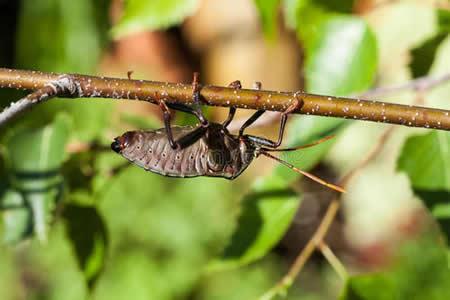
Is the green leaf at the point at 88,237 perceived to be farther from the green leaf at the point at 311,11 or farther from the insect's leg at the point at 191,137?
the green leaf at the point at 311,11

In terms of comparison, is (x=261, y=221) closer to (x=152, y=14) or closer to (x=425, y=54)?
(x=152, y=14)

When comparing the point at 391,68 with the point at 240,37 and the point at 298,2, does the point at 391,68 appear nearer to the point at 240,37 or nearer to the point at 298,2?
the point at 240,37

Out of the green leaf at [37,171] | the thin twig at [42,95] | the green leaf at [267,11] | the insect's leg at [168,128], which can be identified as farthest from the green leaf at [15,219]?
the green leaf at [267,11]

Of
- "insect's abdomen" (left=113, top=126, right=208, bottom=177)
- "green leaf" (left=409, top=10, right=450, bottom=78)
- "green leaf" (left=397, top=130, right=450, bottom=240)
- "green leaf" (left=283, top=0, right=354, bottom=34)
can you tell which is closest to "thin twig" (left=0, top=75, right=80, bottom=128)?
"insect's abdomen" (left=113, top=126, right=208, bottom=177)

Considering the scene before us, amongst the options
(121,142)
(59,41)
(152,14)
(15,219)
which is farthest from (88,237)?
(59,41)

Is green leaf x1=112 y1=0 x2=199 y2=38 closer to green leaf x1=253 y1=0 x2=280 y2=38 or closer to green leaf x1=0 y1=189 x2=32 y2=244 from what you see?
green leaf x1=253 y1=0 x2=280 y2=38

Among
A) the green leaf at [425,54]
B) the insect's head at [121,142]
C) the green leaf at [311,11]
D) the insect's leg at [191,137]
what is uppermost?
the green leaf at [311,11]
